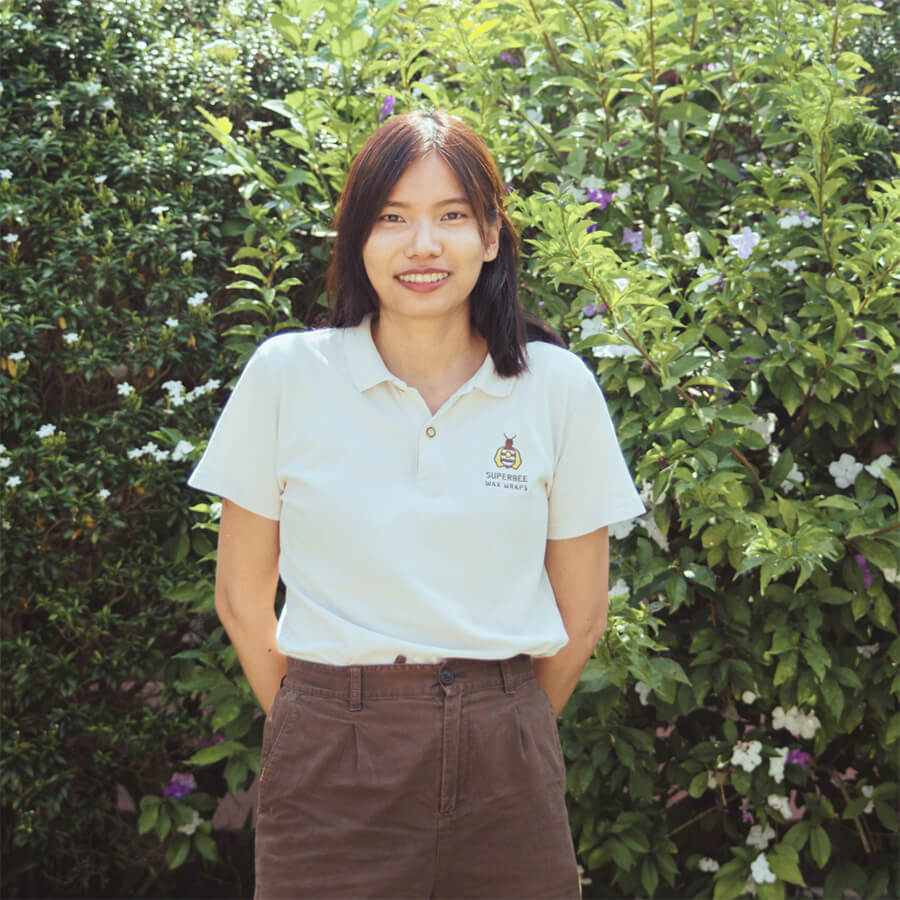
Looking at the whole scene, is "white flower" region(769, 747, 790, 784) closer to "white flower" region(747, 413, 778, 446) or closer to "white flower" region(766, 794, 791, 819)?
"white flower" region(766, 794, 791, 819)

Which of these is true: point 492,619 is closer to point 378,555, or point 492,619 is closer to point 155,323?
point 378,555

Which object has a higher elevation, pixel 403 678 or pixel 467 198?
pixel 467 198

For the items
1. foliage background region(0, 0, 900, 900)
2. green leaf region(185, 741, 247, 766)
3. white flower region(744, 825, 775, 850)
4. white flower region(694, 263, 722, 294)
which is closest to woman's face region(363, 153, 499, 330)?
foliage background region(0, 0, 900, 900)

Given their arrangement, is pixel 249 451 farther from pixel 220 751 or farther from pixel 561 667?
pixel 220 751

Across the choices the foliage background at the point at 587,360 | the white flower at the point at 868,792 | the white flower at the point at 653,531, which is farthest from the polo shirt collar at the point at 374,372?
the white flower at the point at 868,792

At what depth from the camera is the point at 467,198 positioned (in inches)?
69.3

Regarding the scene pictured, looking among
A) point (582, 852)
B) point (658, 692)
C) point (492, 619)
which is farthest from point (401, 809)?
point (582, 852)

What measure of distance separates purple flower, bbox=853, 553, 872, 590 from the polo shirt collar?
1.24m

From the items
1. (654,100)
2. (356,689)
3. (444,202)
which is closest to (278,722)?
(356,689)

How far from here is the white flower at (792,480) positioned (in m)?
2.68

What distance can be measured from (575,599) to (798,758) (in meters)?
1.25

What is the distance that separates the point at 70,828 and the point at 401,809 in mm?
1908

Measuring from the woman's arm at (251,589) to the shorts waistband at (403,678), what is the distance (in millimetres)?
229

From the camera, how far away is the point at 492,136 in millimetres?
2824
